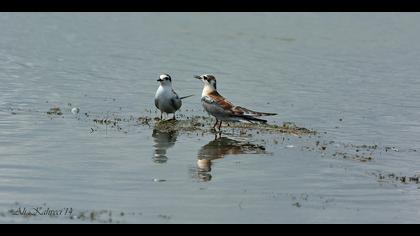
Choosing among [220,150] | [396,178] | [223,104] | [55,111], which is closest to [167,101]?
[223,104]

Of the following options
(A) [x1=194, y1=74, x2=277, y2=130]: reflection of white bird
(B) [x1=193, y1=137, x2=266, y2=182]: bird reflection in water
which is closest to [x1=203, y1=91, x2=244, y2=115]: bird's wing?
(A) [x1=194, y1=74, x2=277, y2=130]: reflection of white bird

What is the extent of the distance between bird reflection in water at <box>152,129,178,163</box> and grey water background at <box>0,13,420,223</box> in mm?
85

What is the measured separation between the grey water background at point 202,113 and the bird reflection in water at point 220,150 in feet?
0.71

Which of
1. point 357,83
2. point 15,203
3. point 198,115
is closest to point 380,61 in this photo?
point 357,83

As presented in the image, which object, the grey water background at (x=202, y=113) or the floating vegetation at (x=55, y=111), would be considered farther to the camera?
the floating vegetation at (x=55, y=111)

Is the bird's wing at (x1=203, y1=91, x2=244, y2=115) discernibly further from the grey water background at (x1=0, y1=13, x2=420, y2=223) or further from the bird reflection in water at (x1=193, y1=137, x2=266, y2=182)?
the grey water background at (x1=0, y1=13, x2=420, y2=223)

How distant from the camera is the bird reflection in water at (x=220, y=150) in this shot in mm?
18409

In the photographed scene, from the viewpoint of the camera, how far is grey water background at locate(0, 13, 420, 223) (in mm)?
15047

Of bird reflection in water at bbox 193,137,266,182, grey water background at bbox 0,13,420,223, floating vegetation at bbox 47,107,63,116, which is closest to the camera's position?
grey water background at bbox 0,13,420,223

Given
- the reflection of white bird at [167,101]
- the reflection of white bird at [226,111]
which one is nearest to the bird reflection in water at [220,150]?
the reflection of white bird at [226,111]

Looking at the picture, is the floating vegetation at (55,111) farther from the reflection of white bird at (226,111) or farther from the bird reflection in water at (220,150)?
the bird reflection in water at (220,150)

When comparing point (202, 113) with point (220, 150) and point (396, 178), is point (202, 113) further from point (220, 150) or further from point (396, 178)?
point (396, 178)

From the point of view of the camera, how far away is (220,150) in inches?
809
